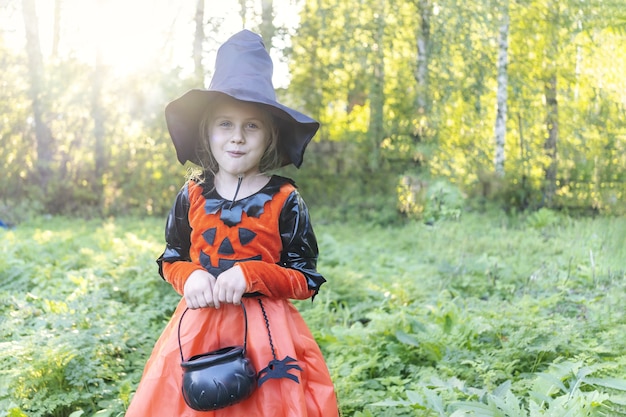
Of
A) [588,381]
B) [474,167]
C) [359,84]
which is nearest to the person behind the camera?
[588,381]

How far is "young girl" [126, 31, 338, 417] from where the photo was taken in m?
1.87

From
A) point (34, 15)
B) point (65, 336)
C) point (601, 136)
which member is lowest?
point (65, 336)

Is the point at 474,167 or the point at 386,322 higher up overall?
the point at 474,167

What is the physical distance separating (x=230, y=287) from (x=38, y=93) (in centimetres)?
1096

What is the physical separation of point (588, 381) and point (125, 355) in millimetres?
2483

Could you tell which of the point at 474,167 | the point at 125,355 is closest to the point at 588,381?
the point at 125,355

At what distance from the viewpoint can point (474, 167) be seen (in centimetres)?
970

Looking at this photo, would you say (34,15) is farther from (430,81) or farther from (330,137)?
(430,81)

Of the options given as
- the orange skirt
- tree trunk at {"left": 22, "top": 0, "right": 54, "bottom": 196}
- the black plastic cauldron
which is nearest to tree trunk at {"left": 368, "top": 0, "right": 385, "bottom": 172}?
tree trunk at {"left": 22, "top": 0, "right": 54, "bottom": 196}

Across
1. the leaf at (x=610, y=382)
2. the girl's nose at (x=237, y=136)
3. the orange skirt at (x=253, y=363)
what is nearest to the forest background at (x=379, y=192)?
the leaf at (x=610, y=382)

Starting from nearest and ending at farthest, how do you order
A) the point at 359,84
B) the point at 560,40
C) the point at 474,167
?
the point at 560,40 → the point at 474,167 → the point at 359,84

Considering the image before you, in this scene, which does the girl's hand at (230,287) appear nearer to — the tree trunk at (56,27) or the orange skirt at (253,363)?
the orange skirt at (253,363)

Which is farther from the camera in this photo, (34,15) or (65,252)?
(34,15)

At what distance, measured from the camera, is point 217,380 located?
5.63 feet
